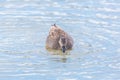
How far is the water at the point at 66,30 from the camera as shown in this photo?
16375mm

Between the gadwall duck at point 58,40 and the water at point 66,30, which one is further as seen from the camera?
the gadwall duck at point 58,40

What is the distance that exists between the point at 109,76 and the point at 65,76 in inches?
39.8

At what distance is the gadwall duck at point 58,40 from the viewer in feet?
61.9

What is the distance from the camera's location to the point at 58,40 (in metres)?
19.6

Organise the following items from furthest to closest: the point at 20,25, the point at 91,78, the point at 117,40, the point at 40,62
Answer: the point at 20,25, the point at 117,40, the point at 40,62, the point at 91,78

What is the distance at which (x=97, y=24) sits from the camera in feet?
67.9

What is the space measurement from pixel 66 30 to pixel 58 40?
1039 mm

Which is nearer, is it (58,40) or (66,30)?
(58,40)

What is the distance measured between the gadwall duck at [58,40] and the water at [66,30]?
0.67 ft

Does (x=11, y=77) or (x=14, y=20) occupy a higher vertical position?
(x=14, y=20)

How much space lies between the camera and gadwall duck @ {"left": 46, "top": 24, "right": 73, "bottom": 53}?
18.9 meters

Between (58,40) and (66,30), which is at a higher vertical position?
(66,30)

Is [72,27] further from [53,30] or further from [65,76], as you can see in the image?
[65,76]

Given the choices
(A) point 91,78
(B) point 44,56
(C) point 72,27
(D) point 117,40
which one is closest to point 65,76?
(A) point 91,78
